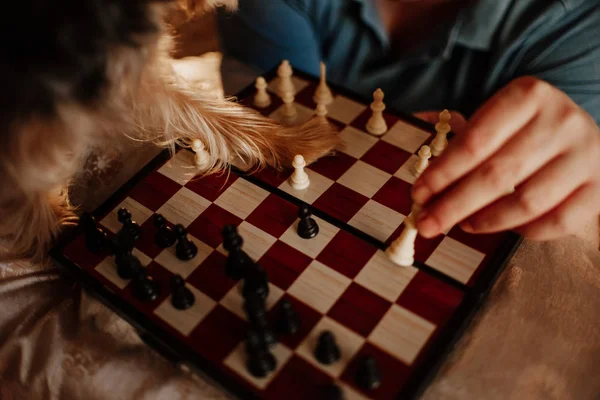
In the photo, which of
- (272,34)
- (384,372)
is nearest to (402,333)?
(384,372)

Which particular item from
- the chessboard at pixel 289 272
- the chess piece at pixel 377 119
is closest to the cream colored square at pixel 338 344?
the chessboard at pixel 289 272

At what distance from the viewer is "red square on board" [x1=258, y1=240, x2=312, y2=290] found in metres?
0.81

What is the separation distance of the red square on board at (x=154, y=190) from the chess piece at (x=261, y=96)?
29 centimetres

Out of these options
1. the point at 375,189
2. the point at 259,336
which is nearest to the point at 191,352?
the point at 259,336

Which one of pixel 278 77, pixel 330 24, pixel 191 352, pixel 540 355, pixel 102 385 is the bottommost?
pixel 102 385

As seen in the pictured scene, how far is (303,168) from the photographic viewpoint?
949 millimetres

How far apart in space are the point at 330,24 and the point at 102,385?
99cm

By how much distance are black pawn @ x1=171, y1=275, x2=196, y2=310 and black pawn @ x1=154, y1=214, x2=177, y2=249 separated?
10 centimetres

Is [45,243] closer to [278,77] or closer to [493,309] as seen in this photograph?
[278,77]

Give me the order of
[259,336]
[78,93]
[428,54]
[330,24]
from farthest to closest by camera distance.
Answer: [330,24]
[428,54]
[259,336]
[78,93]

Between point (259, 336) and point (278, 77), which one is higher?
point (278, 77)

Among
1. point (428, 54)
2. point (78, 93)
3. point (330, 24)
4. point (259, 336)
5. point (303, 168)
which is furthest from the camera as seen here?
point (330, 24)

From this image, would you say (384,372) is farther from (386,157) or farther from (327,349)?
(386,157)

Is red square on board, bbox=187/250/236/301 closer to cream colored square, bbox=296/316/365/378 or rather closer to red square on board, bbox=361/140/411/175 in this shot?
cream colored square, bbox=296/316/365/378
